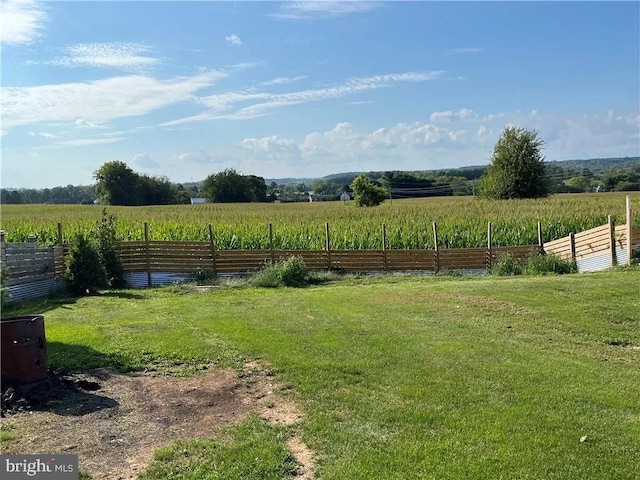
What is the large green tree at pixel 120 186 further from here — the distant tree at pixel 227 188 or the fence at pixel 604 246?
the fence at pixel 604 246

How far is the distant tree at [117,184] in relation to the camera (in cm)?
7956

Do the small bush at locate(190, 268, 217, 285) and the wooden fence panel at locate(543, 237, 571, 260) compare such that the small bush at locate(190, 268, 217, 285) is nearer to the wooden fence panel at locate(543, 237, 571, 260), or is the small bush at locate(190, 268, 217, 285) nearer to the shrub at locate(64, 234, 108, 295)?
the shrub at locate(64, 234, 108, 295)

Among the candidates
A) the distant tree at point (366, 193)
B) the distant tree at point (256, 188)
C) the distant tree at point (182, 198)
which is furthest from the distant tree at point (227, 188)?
the distant tree at point (366, 193)

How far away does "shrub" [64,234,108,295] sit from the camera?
14.6 meters

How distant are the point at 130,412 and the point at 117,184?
3143 inches

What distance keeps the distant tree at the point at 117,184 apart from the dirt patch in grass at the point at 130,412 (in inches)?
3074

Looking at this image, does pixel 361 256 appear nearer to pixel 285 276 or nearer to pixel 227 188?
pixel 285 276

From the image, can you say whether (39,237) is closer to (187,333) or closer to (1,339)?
(187,333)

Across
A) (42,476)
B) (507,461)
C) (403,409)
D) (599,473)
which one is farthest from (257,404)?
(599,473)

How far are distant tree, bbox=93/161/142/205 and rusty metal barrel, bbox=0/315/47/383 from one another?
256 feet

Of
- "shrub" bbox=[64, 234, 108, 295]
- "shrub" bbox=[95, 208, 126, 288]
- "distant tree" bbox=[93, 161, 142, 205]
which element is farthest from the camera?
"distant tree" bbox=[93, 161, 142, 205]

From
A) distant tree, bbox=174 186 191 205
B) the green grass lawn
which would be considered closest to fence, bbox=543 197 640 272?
the green grass lawn

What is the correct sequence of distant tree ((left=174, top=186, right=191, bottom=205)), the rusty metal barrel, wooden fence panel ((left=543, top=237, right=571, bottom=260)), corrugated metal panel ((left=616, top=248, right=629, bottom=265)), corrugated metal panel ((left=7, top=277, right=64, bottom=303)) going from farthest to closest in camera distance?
1. distant tree ((left=174, top=186, right=191, bottom=205))
2. wooden fence panel ((left=543, top=237, right=571, bottom=260))
3. corrugated metal panel ((left=616, top=248, right=629, bottom=265))
4. corrugated metal panel ((left=7, top=277, right=64, bottom=303))
5. the rusty metal barrel

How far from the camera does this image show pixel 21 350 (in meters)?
5.64
